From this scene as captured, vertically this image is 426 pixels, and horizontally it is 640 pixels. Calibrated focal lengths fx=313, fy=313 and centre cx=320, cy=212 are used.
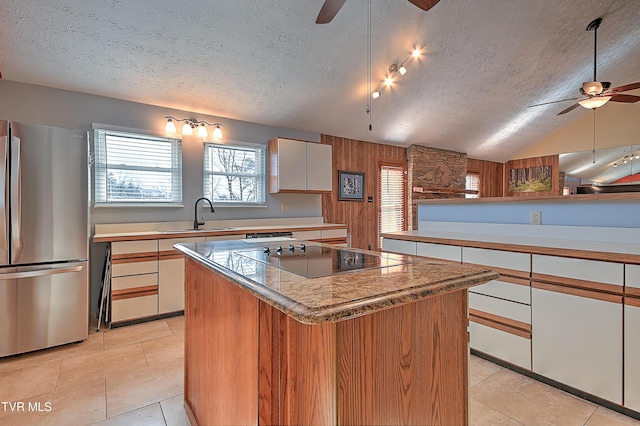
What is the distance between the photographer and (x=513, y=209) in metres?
2.71

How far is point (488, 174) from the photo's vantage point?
7.73m

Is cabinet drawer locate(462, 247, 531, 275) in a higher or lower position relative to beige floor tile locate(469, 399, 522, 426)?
higher

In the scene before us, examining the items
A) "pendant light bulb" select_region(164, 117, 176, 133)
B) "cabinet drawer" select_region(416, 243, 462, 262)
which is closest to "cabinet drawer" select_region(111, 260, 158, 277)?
"pendant light bulb" select_region(164, 117, 176, 133)

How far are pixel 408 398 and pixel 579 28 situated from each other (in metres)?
5.03

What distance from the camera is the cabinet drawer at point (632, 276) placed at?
1638 millimetres

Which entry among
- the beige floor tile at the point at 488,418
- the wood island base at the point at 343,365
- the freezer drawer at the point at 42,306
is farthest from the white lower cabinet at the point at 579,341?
the freezer drawer at the point at 42,306

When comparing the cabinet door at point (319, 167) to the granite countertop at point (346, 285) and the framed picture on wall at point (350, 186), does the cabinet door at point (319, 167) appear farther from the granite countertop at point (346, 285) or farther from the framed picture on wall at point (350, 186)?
the granite countertop at point (346, 285)

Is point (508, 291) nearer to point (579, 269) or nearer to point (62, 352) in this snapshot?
point (579, 269)

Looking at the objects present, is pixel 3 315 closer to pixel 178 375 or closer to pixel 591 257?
pixel 178 375

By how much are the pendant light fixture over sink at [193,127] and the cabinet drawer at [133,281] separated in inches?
66.8

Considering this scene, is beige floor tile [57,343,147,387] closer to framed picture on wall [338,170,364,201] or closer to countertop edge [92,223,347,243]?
countertop edge [92,223,347,243]

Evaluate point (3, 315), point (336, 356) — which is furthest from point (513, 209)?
point (3, 315)

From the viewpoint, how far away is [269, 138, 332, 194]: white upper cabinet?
4254mm

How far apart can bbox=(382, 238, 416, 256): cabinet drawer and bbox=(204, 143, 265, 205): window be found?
2.06 metres
